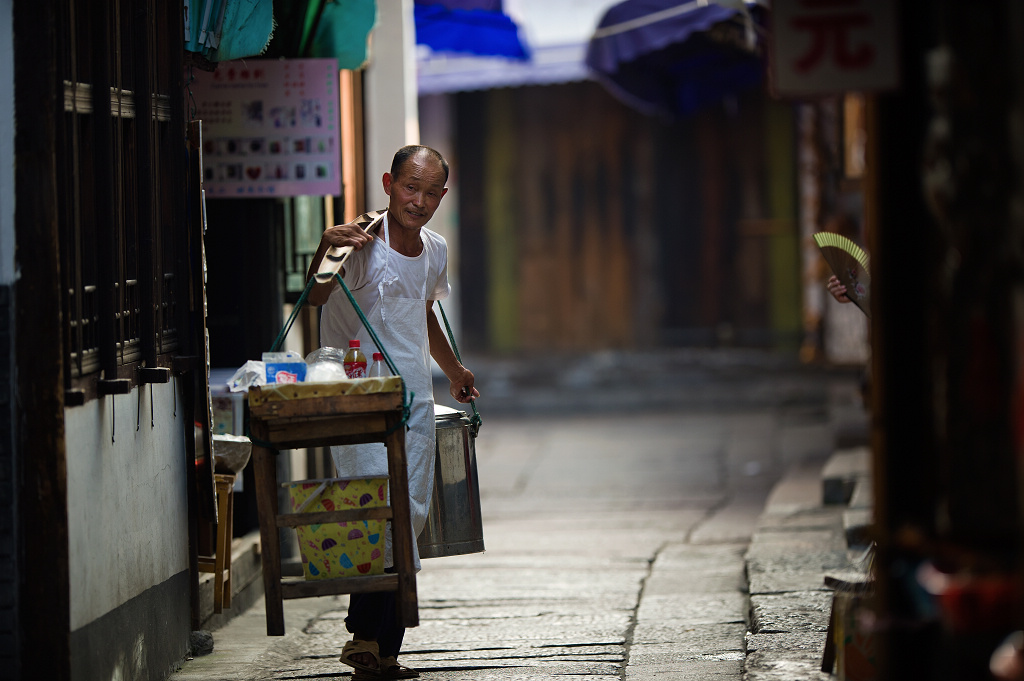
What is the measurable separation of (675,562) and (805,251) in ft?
36.5

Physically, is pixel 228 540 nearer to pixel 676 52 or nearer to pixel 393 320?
pixel 393 320

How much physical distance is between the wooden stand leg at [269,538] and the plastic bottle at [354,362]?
0.49 metres

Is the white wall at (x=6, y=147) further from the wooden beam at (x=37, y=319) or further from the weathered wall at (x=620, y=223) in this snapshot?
the weathered wall at (x=620, y=223)

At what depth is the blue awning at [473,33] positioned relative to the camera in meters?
10.1

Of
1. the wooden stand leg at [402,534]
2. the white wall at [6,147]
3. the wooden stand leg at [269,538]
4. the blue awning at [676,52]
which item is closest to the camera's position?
the white wall at [6,147]

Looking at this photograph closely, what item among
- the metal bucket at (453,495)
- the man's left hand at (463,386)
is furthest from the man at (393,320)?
the man's left hand at (463,386)

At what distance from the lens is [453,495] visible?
5.64 m

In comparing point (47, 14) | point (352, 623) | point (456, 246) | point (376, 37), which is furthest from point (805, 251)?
point (47, 14)

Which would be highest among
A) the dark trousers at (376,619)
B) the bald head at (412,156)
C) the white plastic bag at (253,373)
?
the bald head at (412,156)

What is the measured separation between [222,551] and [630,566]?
277 cm

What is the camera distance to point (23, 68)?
430 cm

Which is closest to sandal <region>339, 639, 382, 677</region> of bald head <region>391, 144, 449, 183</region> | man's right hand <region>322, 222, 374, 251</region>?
man's right hand <region>322, 222, 374, 251</region>

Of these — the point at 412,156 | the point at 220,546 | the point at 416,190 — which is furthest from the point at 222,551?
the point at 412,156

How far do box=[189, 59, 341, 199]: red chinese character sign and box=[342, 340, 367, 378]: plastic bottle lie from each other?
74.1 inches
